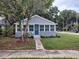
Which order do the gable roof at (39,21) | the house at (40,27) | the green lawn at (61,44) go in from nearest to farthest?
the green lawn at (61,44)
the house at (40,27)
the gable roof at (39,21)

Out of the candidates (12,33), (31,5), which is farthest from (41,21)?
(31,5)

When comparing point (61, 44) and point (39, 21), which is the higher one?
point (39, 21)

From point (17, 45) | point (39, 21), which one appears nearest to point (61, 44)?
point (17, 45)

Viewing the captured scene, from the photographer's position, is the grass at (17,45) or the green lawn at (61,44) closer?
the grass at (17,45)

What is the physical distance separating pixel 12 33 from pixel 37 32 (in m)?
6.10

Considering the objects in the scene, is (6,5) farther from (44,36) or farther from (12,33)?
(12,33)

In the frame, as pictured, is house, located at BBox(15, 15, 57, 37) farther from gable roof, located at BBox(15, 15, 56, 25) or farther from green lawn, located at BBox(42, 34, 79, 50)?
green lawn, located at BBox(42, 34, 79, 50)

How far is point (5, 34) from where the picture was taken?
1538 inches

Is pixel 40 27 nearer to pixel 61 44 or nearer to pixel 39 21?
pixel 39 21

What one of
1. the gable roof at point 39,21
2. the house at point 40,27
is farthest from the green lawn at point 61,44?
the gable roof at point 39,21

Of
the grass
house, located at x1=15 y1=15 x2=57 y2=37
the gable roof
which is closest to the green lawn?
the grass

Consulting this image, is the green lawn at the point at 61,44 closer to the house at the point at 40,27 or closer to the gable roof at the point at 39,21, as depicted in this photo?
the house at the point at 40,27

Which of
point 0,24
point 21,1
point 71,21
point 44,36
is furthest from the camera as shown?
point 71,21

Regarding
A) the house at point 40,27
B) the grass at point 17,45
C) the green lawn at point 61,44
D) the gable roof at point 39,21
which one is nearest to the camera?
the grass at point 17,45
